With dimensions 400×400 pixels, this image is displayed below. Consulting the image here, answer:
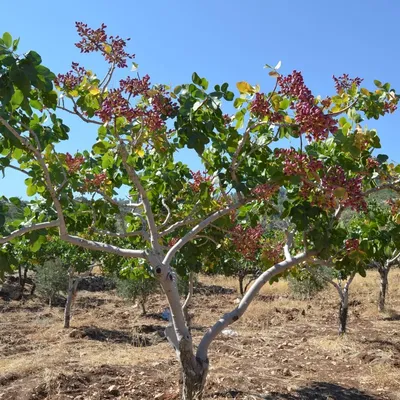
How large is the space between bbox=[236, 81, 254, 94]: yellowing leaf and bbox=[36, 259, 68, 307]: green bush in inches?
731

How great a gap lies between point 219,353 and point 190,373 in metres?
5.65

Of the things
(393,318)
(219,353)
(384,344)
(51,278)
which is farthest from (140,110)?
(51,278)

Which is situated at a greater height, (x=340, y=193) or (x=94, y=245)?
(x=340, y=193)

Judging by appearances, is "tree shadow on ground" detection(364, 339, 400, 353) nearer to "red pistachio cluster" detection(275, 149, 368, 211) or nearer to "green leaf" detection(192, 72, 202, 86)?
"red pistachio cluster" detection(275, 149, 368, 211)

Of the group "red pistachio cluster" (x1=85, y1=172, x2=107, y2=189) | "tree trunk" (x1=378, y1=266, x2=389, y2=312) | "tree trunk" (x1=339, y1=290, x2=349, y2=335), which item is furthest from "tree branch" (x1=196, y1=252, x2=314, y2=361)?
"tree trunk" (x1=378, y1=266, x2=389, y2=312)

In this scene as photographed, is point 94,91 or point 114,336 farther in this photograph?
point 114,336

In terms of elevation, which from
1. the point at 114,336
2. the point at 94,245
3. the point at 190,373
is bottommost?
the point at 114,336

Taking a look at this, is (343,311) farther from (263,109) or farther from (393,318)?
(263,109)

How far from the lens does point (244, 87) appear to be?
12.1 feet

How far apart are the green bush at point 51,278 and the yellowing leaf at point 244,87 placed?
18.6 metres

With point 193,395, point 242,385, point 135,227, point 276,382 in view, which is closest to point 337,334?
point 276,382

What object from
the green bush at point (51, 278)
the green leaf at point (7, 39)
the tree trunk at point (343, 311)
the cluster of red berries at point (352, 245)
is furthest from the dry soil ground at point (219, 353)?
the green leaf at point (7, 39)

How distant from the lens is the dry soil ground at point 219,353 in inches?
237

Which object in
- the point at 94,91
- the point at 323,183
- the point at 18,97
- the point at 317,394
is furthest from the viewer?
the point at 317,394
